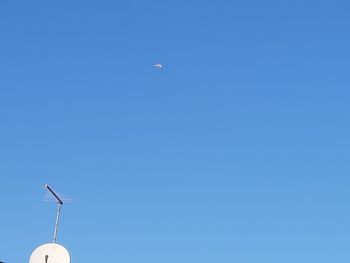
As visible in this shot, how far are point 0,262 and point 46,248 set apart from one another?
362 cm

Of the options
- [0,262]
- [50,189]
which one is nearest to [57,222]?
[50,189]

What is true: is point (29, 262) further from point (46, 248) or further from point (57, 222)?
Result: point (57, 222)

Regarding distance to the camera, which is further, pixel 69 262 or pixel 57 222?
pixel 57 222

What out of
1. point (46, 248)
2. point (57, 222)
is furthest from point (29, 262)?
point (57, 222)

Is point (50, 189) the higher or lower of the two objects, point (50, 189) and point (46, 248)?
the higher

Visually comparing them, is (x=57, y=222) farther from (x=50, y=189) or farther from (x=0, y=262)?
(x=0, y=262)

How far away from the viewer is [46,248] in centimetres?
2091

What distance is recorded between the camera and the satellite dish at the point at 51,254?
20.8m

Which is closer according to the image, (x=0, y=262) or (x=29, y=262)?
(x=29, y=262)

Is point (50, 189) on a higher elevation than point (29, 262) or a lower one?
higher

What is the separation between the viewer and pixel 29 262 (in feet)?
69.4

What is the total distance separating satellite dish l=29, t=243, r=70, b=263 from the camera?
20812 millimetres

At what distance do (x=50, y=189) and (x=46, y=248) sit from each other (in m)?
3.01

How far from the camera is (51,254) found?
68.5ft
